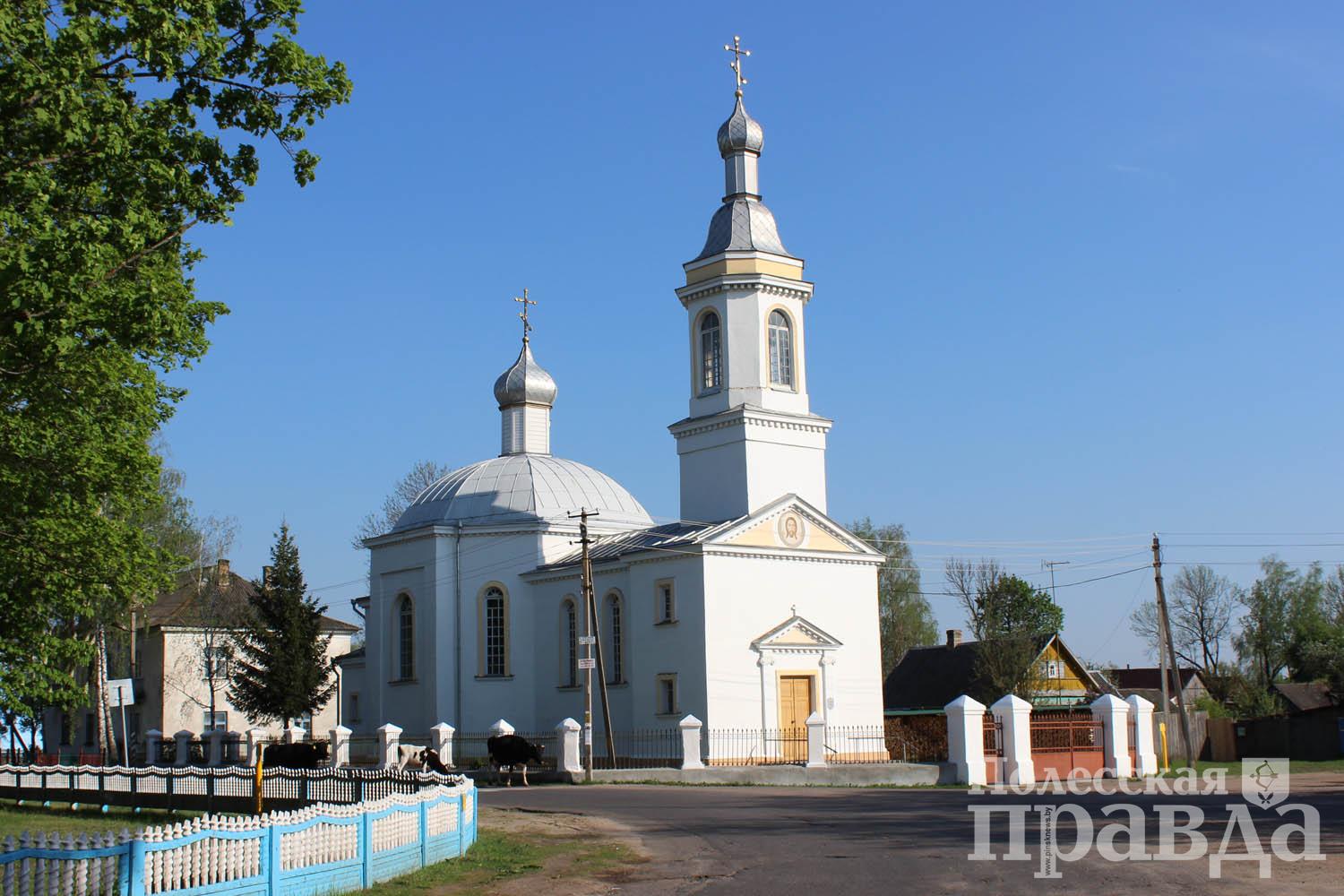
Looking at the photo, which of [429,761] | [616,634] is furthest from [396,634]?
[429,761]

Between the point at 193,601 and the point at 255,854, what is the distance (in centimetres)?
4217

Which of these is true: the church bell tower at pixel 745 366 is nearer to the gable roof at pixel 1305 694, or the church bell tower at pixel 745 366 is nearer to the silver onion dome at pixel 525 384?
the silver onion dome at pixel 525 384

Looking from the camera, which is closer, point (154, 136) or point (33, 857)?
point (33, 857)

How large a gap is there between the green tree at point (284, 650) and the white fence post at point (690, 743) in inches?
606

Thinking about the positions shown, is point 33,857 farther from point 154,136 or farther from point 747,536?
point 747,536

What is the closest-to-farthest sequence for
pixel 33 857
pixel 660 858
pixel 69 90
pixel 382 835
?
1. pixel 33 857
2. pixel 69 90
3. pixel 382 835
4. pixel 660 858

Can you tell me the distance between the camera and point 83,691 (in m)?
21.7

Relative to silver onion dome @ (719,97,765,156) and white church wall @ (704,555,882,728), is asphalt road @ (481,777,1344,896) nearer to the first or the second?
white church wall @ (704,555,882,728)

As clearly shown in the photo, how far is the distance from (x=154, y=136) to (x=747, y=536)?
75.7 feet

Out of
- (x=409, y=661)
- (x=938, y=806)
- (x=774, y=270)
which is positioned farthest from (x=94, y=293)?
(x=409, y=661)

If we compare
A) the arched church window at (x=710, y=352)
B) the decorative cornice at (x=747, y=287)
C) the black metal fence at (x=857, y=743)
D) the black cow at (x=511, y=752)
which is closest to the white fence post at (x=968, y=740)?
the black metal fence at (x=857, y=743)

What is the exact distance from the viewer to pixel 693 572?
34500mm

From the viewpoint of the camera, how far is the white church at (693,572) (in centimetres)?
3488

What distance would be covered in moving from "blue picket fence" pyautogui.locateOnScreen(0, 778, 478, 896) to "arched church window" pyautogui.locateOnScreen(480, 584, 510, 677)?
2464 centimetres
